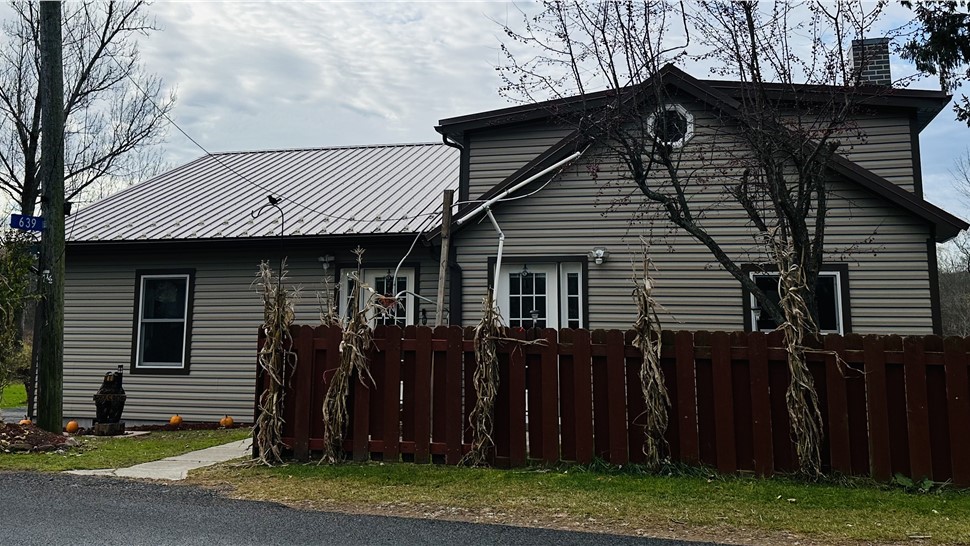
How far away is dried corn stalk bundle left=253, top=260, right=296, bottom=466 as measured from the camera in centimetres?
689

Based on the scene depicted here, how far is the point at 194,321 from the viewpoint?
11938 mm

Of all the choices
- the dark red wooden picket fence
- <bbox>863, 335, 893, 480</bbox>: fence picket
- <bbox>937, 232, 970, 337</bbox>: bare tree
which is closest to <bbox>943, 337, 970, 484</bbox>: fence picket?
the dark red wooden picket fence

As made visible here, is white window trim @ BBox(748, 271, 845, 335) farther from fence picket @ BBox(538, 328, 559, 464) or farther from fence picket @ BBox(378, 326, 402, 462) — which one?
fence picket @ BBox(378, 326, 402, 462)

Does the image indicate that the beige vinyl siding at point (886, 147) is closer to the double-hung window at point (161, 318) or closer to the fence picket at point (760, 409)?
the fence picket at point (760, 409)

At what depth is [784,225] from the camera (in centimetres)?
754

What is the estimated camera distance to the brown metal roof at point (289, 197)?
1168 cm

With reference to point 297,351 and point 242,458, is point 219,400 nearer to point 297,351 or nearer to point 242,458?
point 242,458

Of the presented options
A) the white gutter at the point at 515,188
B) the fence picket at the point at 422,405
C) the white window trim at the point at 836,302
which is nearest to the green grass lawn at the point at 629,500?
the fence picket at the point at 422,405

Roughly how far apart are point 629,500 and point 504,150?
660cm

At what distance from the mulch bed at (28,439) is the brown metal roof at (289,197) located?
4.04 m

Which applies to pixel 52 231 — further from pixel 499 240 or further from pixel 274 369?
pixel 499 240

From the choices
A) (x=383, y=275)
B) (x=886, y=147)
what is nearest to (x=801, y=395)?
(x=886, y=147)

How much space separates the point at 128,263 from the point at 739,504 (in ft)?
35.7

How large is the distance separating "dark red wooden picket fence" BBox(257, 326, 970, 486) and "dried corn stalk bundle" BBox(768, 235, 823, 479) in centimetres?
13
